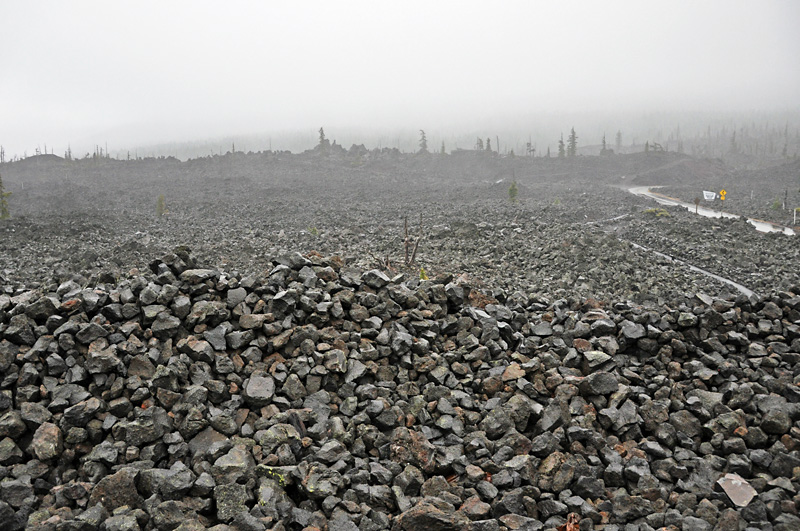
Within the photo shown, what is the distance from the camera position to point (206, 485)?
15.4ft

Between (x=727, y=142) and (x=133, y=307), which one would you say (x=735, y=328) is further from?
(x=727, y=142)

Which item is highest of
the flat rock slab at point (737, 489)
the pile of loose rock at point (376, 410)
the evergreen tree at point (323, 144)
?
the evergreen tree at point (323, 144)

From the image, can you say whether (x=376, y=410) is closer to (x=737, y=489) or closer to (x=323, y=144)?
(x=737, y=489)

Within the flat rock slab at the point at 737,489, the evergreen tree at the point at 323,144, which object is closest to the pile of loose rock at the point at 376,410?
the flat rock slab at the point at 737,489

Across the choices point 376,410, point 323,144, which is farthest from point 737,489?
point 323,144

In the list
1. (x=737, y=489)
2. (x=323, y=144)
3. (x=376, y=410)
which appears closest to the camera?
(x=737, y=489)

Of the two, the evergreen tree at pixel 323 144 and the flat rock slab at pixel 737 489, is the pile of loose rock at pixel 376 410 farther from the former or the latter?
the evergreen tree at pixel 323 144

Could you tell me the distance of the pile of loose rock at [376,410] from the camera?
4750mm

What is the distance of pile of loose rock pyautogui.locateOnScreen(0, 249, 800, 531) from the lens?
187 inches

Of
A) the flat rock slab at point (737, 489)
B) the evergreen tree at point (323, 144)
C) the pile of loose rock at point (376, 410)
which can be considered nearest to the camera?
the pile of loose rock at point (376, 410)

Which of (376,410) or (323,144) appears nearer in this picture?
(376,410)

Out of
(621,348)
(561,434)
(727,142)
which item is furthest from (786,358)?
(727,142)

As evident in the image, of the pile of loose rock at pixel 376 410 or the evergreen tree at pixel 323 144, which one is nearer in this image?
the pile of loose rock at pixel 376 410

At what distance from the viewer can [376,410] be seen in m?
6.02
